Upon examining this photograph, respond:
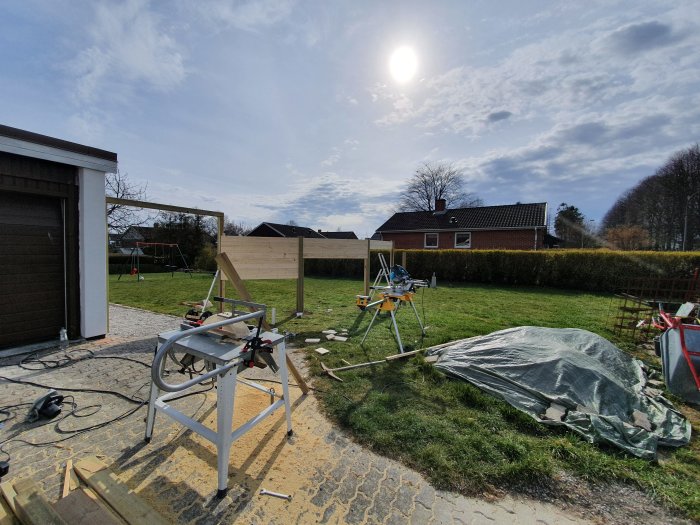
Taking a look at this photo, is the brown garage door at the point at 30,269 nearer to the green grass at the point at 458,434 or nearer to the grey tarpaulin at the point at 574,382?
the green grass at the point at 458,434

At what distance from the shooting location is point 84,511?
1.66 meters

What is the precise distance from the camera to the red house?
20.6m

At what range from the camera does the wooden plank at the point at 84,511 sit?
63.2 inches

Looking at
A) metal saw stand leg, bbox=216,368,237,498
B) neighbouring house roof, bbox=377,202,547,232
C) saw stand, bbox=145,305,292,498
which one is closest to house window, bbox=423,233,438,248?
neighbouring house roof, bbox=377,202,547,232

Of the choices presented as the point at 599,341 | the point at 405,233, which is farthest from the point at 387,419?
the point at 405,233

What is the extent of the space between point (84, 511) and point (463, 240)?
76.9 ft

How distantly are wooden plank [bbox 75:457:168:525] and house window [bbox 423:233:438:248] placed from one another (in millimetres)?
23300

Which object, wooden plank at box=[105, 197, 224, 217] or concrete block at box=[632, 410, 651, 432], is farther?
wooden plank at box=[105, 197, 224, 217]

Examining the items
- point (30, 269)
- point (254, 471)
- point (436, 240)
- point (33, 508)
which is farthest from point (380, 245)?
point (436, 240)

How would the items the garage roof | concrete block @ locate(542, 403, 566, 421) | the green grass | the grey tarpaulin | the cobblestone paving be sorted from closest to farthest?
the cobblestone paving
the green grass
the grey tarpaulin
concrete block @ locate(542, 403, 566, 421)
the garage roof

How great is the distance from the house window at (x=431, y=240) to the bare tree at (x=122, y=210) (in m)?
20.8

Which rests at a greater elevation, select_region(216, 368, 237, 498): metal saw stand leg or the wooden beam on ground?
select_region(216, 368, 237, 498): metal saw stand leg

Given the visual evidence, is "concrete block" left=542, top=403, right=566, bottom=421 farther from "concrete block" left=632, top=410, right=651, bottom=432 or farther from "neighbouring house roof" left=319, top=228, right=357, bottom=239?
"neighbouring house roof" left=319, top=228, right=357, bottom=239

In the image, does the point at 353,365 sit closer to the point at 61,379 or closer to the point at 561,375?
the point at 561,375
